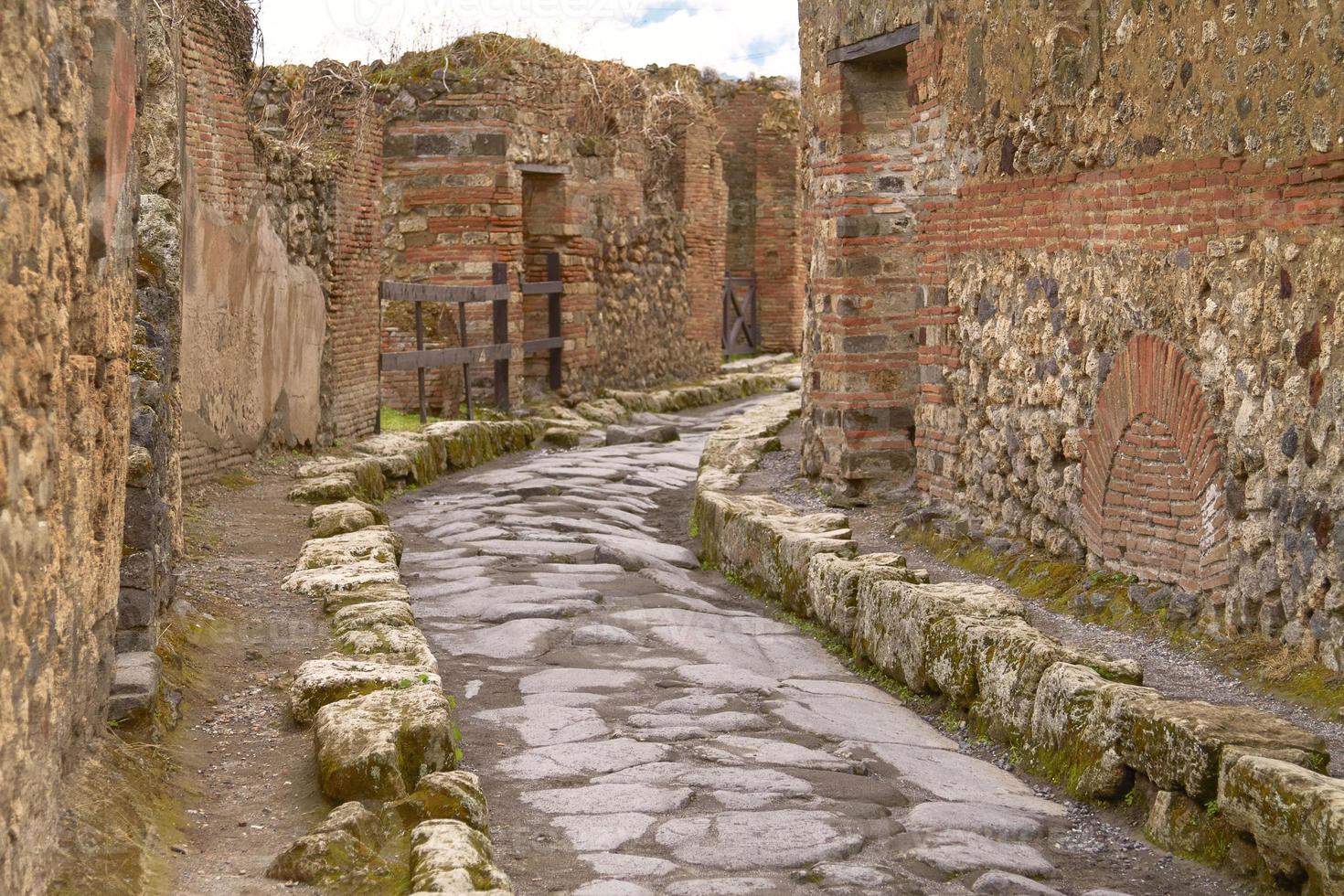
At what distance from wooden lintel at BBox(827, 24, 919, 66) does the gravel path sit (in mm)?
3222

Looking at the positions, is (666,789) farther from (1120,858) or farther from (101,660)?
(101,660)

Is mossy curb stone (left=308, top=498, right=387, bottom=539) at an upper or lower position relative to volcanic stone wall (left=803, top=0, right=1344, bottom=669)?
lower

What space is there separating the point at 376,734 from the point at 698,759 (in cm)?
113

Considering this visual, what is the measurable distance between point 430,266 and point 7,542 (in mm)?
12465

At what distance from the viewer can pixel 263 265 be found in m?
10.0

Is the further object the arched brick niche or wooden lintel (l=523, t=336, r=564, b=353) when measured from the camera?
wooden lintel (l=523, t=336, r=564, b=353)

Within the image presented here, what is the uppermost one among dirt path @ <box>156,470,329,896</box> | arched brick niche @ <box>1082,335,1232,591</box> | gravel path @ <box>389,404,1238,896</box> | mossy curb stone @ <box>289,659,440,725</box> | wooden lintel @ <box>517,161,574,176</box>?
wooden lintel @ <box>517,161,574,176</box>

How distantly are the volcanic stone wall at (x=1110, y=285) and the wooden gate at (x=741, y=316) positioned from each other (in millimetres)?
14811

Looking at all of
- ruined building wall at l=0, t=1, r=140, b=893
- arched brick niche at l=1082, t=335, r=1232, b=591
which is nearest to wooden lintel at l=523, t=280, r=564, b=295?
arched brick niche at l=1082, t=335, r=1232, b=591

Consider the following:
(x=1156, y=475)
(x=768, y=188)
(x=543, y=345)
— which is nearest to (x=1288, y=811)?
(x=1156, y=475)

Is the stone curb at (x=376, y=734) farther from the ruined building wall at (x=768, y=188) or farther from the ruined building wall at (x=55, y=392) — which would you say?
the ruined building wall at (x=768, y=188)

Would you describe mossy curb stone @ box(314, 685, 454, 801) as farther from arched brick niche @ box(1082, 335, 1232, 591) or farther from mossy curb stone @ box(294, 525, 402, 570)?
arched brick niche @ box(1082, 335, 1232, 591)

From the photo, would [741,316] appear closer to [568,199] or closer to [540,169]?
[568,199]

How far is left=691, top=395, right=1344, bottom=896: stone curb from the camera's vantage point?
371 cm
